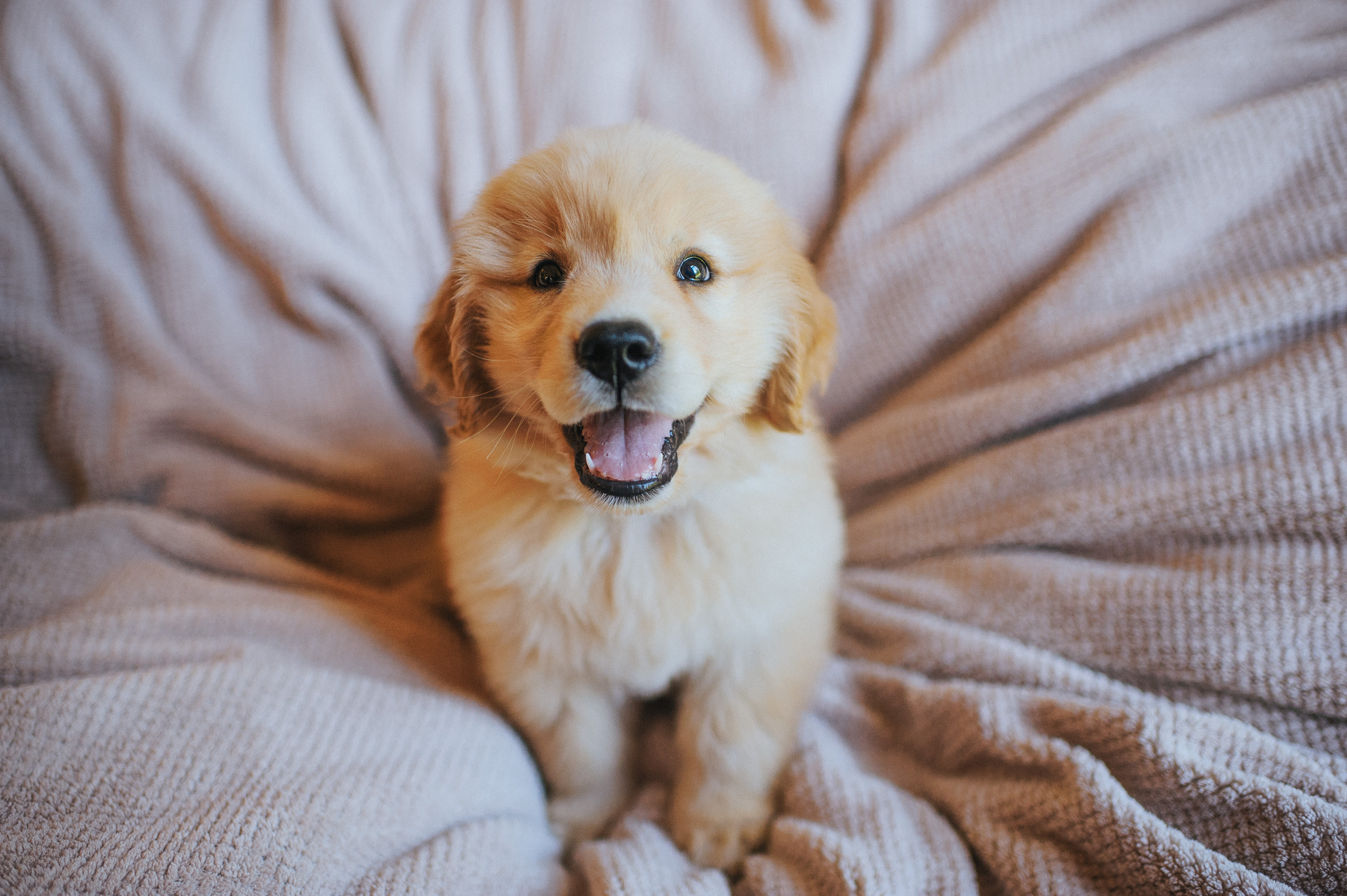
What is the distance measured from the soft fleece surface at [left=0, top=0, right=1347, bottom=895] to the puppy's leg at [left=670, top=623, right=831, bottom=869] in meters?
0.08

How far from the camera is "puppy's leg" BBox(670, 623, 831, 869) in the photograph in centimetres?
147

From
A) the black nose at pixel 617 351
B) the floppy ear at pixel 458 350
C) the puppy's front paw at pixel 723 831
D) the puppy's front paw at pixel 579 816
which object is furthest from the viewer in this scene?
the puppy's front paw at pixel 579 816

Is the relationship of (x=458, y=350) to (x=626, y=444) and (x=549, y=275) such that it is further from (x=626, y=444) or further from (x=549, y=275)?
(x=626, y=444)

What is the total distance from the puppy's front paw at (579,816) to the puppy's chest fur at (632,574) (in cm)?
37

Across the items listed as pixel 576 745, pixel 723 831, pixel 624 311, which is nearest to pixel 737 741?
pixel 723 831

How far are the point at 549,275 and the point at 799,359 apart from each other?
0.50 metres

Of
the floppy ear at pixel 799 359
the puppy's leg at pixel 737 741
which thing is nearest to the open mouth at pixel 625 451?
the floppy ear at pixel 799 359

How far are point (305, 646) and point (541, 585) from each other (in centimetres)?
65

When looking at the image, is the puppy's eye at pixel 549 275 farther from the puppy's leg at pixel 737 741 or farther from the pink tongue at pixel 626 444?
the puppy's leg at pixel 737 741

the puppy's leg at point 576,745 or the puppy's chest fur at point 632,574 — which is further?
the puppy's leg at point 576,745

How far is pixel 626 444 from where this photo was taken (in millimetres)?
1229

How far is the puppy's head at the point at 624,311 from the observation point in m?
1.14

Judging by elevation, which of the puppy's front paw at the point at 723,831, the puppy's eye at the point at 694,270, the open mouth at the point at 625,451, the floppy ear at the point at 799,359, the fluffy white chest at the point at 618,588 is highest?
the puppy's eye at the point at 694,270

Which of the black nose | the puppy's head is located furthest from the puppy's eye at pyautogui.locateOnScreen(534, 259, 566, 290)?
the black nose
